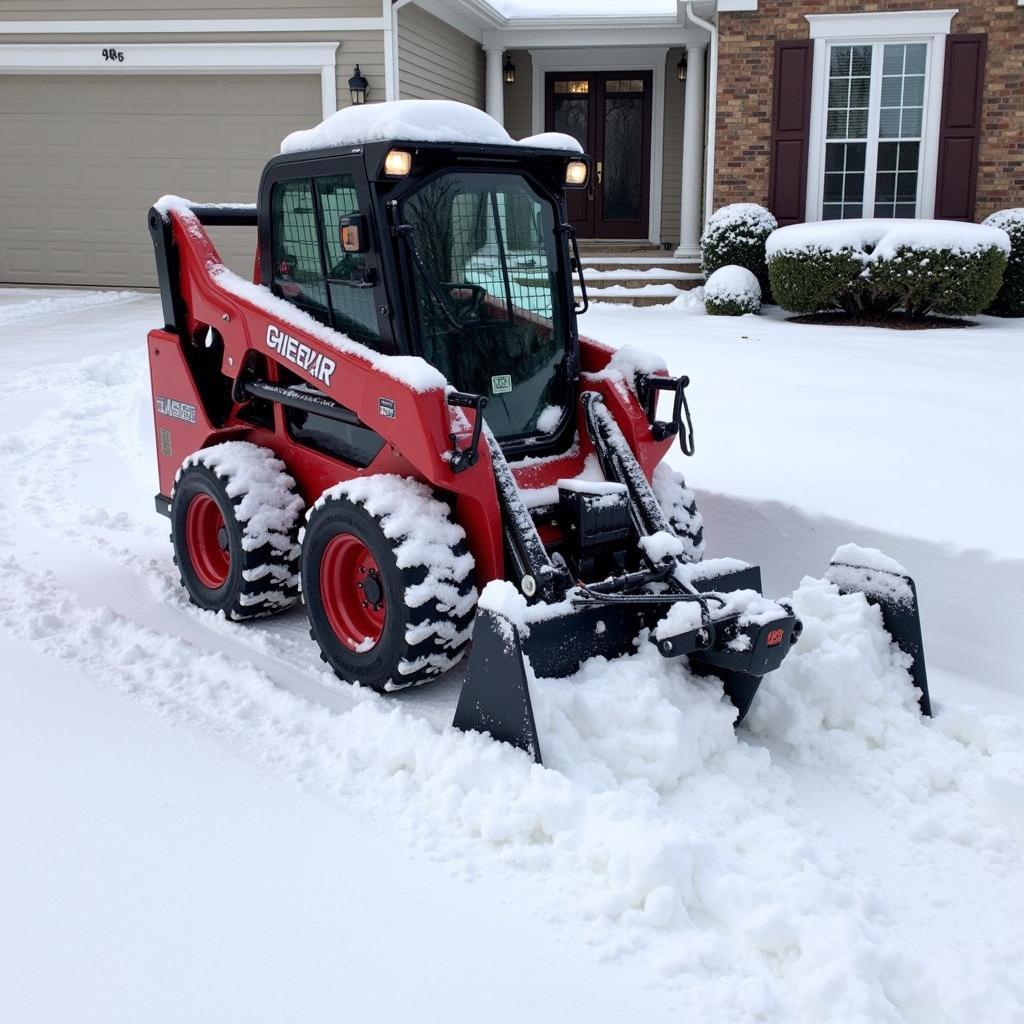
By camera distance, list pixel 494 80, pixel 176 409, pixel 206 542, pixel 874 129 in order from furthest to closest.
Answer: pixel 494 80 → pixel 874 129 → pixel 176 409 → pixel 206 542

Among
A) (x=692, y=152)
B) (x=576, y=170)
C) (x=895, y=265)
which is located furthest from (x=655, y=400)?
(x=692, y=152)

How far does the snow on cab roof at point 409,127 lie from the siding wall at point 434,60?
384 inches

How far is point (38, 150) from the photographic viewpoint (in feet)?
47.5

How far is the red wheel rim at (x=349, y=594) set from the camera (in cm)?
399

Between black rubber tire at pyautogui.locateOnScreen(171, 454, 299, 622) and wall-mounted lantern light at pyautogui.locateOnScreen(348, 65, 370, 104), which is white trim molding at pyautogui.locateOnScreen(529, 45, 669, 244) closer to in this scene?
wall-mounted lantern light at pyautogui.locateOnScreen(348, 65, 370, 104)

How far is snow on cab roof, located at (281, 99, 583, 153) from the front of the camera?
12.4 ft

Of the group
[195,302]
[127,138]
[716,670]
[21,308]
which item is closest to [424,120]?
[195,302]

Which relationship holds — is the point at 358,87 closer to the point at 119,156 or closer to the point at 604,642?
the point at 119,156

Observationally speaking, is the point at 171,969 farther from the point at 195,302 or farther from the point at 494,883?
the point at 195,302

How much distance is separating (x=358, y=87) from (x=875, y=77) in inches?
240

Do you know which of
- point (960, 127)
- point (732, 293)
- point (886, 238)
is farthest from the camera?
point (960, 127)

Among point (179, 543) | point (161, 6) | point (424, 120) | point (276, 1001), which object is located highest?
point (161, 6)

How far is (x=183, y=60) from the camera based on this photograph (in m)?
13.6

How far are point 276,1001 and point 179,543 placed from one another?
109 inches
